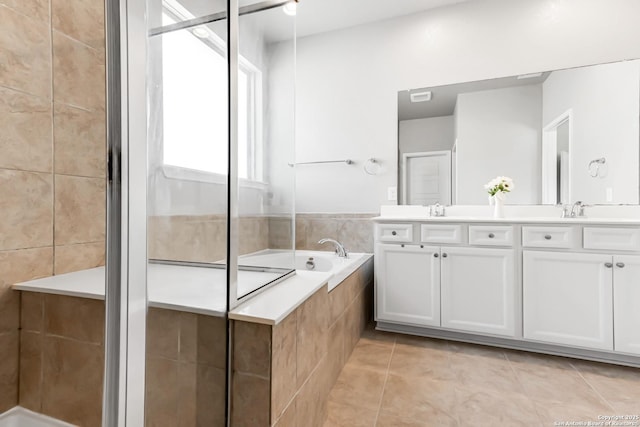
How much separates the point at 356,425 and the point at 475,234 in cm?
136

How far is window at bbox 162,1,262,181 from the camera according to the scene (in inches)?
30.5

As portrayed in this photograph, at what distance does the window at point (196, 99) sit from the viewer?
0.78 m

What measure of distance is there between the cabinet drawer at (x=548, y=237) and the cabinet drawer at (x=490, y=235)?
86 millimetres

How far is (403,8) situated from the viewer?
2.51 meters

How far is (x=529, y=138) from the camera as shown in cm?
229

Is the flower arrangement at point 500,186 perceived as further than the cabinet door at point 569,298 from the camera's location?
Yes

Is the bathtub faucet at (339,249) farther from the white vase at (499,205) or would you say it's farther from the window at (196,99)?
the window at (196,99)

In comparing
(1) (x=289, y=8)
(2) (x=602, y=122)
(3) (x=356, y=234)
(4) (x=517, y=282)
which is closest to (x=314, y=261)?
(3) (x=356, y=234)

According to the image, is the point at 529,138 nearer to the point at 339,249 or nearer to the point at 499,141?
the point at 499,141

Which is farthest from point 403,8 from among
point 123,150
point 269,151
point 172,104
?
point 123,150

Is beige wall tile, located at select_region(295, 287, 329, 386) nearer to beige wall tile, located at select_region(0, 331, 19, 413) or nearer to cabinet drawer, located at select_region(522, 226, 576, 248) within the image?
beige wall tile, located at select_region(0, 331, 19, 413)

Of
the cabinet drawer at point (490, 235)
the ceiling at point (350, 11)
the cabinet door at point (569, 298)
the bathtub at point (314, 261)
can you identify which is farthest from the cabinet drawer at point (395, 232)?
the ceiling at point (350, 11)

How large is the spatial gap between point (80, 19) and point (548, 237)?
283 cm

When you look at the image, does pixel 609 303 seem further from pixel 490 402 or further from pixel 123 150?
pixel 123 150
